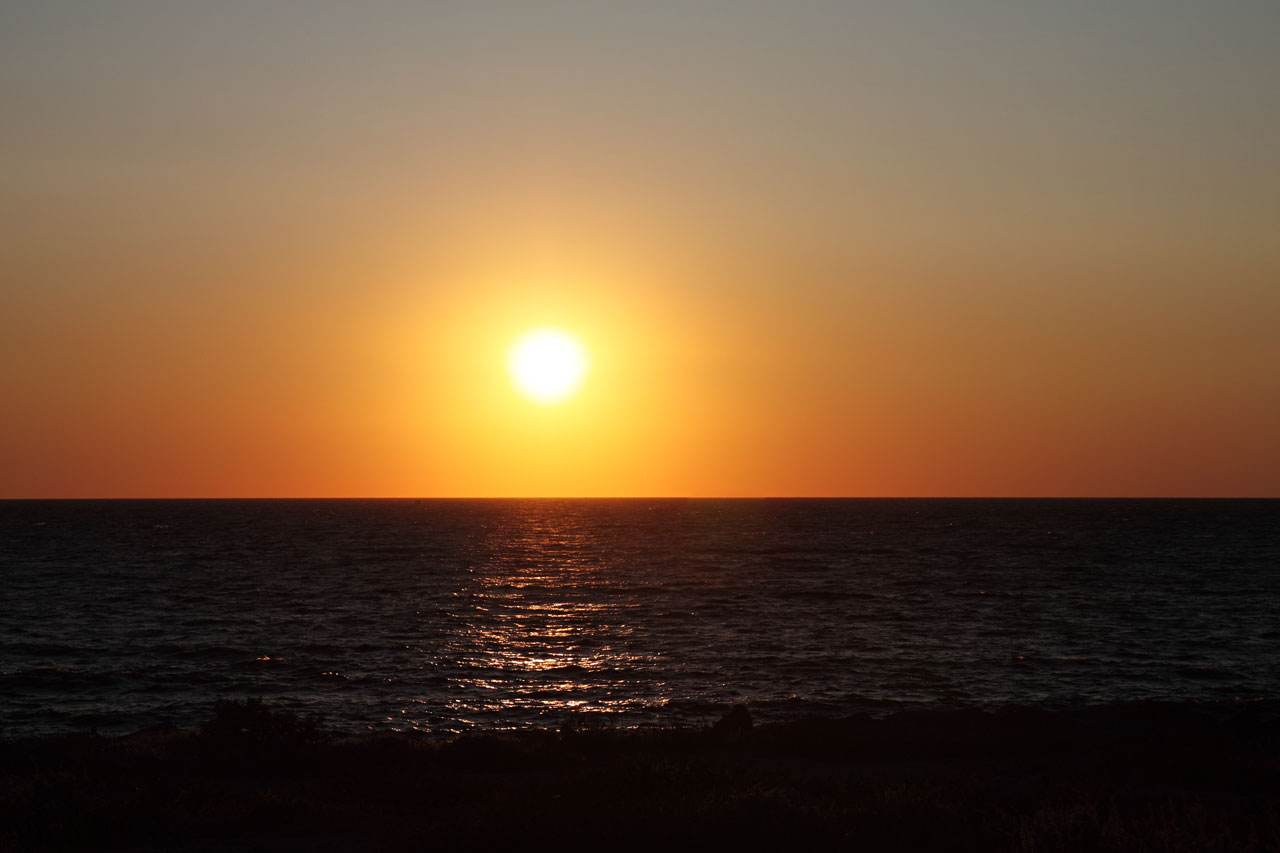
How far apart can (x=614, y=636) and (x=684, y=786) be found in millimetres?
33040

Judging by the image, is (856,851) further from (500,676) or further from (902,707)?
(500,676)

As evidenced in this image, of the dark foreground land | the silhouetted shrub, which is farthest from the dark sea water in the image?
the silhouetted shrub

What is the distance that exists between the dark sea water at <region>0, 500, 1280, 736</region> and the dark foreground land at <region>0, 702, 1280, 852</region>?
7821 millimetres

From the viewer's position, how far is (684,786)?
17312 millimetres

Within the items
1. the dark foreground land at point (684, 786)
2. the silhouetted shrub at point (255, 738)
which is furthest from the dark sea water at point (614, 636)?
the silhouetted shrub at point (255, 738)

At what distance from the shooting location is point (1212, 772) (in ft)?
64.3

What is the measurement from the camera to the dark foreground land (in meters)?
14.7

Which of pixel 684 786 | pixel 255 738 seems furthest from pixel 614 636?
pixel 684 786

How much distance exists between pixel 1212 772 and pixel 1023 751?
3.83 m

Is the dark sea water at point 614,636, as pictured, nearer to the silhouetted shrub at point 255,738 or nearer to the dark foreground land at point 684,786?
the dark foreground land at point 684,786

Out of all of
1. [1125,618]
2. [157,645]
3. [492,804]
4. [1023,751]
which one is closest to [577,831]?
[492,804]

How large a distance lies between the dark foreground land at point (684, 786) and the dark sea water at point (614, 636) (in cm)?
782

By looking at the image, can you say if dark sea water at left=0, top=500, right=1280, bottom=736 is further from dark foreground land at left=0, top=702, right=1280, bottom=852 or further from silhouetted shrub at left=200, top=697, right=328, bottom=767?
silhouetted shrub at left=200, top=697, right=328, bottom=767

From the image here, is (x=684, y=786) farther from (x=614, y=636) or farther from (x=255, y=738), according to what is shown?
(x=614, y=636)
